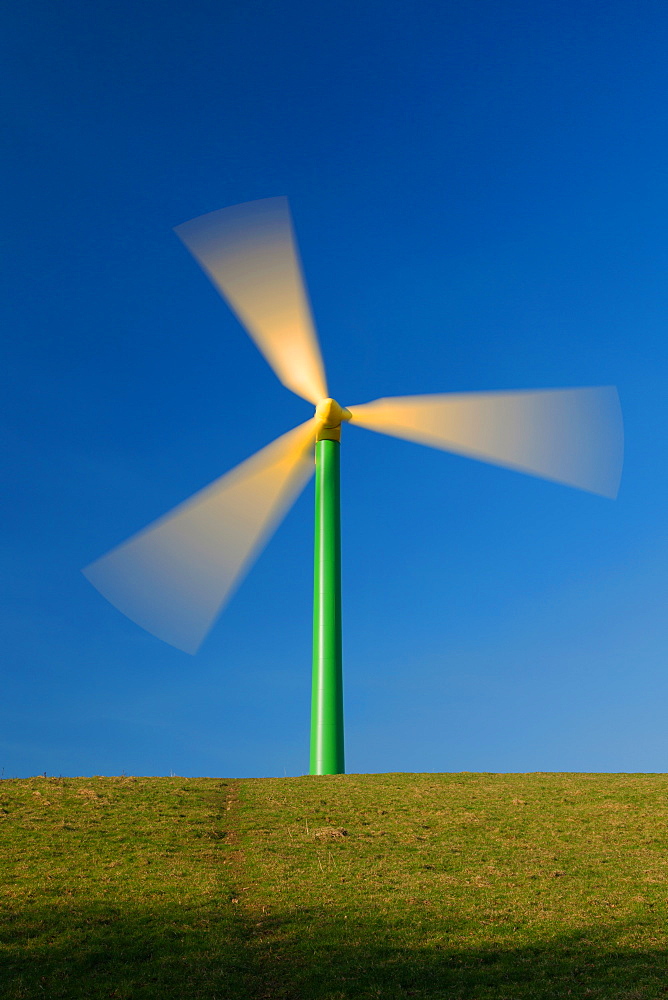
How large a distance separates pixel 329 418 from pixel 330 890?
21.4 meters

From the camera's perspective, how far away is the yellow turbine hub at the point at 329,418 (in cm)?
3769

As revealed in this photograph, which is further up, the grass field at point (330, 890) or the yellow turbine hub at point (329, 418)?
the yellow turbine hub at point (329, 418)

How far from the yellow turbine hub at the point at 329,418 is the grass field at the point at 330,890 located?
1426cm

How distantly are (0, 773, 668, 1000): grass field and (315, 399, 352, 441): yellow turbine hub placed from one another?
14.3 meters

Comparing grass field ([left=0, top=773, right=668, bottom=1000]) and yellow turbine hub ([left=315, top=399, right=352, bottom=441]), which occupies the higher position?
yellow turbine hub ([left=315, top=399, right=352, bottom=441])

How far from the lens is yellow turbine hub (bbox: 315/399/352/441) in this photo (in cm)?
3769

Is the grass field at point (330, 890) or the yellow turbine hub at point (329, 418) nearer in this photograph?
the grass field at point (330, 890)

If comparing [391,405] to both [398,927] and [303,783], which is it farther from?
[398,927]

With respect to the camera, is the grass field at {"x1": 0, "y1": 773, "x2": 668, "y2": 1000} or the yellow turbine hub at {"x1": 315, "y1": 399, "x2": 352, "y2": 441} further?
the yellow turbine hub at {"x1": 315, "y1": 399, "x2": 352, "y2": 441}

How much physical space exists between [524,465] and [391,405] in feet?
22.1

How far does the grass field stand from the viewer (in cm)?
1555

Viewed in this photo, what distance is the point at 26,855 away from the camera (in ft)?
74.2

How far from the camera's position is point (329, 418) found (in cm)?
3772

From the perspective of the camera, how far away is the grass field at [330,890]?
15547mm
